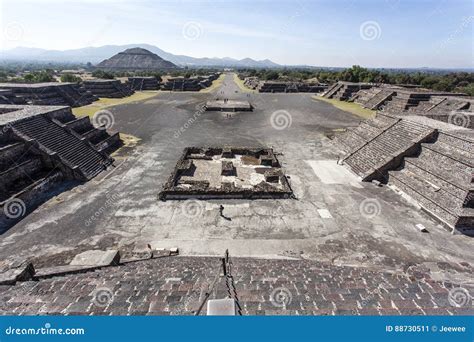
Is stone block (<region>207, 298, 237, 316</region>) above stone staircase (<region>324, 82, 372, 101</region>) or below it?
below

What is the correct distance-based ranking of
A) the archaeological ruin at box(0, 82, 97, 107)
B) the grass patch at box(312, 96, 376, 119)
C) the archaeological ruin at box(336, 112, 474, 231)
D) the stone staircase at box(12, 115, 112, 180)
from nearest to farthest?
the archaeological ruin at box(336, 112, 474, 231) < the stone staircase at box(12, 115, 112, 180) < the archaeological ruin at box(0, 82, 97, 107) < the grass patch at box(312, 96, 376, 119)

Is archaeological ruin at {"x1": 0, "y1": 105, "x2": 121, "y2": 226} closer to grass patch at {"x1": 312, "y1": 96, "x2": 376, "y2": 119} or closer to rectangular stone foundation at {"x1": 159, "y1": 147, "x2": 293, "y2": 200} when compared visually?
rectangular stone foundation at {"x1": 159, "y1": 147, "x2": 293, "y2": 200}

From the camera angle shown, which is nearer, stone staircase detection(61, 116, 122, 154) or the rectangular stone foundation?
the rectangular stone foundation

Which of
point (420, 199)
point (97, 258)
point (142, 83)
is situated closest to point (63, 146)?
point (97, 258)

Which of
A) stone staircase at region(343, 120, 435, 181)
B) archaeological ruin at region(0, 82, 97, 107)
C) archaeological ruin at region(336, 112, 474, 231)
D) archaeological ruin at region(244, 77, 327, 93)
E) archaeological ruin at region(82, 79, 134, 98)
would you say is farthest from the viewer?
archaeological ruin at region(244, 77, 327, 93)

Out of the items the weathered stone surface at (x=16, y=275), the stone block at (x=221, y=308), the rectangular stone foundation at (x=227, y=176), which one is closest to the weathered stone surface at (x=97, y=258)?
the weathered stone surface at (x=16, y=275)

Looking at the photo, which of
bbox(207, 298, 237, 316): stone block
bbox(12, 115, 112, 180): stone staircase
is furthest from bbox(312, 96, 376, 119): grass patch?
bbox(207, 298, 237, 316): stone block

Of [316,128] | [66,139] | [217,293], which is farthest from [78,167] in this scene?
[316,128]
